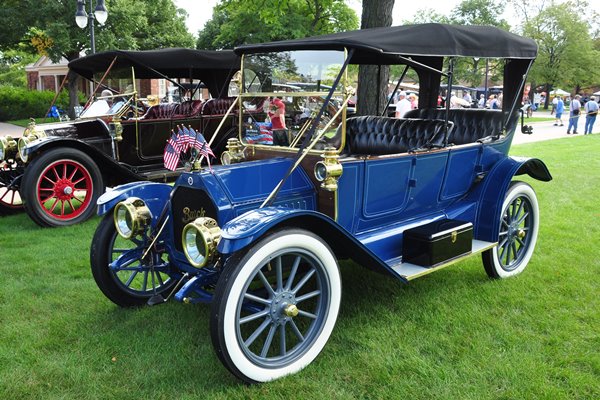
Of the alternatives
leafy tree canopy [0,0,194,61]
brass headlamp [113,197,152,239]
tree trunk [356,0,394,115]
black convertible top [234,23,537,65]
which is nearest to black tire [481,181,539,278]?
black convertible top [234,23,537,65]

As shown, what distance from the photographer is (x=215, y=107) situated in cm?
819

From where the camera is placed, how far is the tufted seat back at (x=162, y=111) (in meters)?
7.64

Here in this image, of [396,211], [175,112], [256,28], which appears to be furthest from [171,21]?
[396,211]

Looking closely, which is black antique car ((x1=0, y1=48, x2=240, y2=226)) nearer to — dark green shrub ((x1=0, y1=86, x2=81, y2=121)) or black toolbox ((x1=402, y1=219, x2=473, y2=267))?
black toolbox ((x1=402, y1=219, x2=473, y2=267))

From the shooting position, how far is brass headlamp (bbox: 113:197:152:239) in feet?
10.6

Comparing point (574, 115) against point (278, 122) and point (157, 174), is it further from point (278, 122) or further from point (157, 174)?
point (278, 122)

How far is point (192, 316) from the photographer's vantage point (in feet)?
11.6

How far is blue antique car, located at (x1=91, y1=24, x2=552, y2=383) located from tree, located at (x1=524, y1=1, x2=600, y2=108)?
129 ft

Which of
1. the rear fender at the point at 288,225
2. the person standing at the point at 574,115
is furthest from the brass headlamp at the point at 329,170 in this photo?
the person standing at the point at 574,115

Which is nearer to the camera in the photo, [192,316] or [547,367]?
[547,367]

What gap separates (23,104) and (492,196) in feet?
82.5

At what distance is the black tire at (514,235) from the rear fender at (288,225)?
1439 mm

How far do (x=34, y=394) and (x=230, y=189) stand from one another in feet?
4.86

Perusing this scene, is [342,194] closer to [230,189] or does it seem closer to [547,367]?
[230,189]
